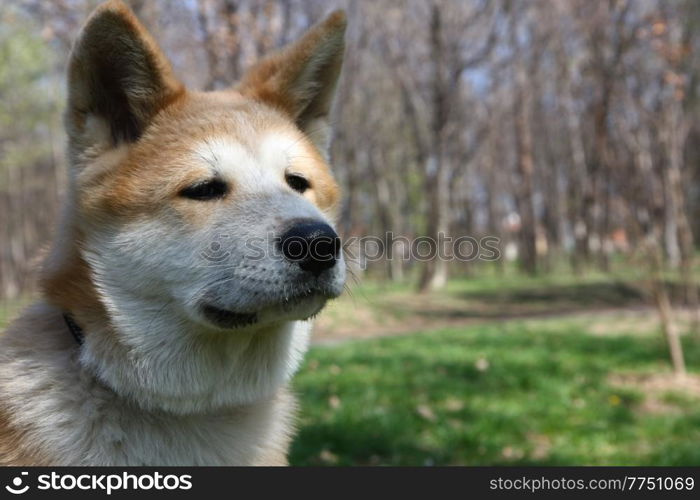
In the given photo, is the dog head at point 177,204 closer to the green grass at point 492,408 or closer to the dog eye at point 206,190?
the dog eye at point 206,190

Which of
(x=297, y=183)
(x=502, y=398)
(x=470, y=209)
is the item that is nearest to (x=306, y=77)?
(x=297, y=183)

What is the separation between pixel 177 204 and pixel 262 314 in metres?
0.51

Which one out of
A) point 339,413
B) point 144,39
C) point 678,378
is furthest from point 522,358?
point 144,39

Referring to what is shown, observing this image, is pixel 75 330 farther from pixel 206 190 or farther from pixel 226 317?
pixel 206 190

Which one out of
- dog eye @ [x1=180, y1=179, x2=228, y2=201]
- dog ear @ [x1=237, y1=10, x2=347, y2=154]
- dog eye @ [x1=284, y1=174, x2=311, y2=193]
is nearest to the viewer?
dog eye @ [x1=180, y1=179, x2=228, y2=201]

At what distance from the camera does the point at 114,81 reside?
251cm

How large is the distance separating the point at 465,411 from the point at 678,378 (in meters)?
2.72

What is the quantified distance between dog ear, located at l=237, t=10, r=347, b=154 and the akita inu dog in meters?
0.44

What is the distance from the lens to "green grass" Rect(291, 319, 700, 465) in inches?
187

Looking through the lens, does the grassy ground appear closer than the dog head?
No

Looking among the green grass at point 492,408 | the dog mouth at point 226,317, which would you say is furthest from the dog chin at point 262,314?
the green grass at point 492,408

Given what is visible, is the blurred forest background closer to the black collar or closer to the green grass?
the green grass

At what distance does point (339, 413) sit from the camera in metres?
5.42

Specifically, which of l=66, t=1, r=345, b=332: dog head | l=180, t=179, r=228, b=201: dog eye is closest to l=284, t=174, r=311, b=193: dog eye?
l=66, t=1, r=345, b=332: dog head
